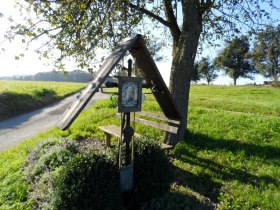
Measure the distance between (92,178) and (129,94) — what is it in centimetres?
164

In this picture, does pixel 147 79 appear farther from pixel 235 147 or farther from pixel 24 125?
pixel 24 125

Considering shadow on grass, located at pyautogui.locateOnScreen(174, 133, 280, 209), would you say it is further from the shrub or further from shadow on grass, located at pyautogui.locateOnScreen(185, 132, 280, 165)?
the shrub

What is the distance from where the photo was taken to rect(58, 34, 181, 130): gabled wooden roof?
450cm

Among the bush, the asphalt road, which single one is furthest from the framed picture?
the asphalt road

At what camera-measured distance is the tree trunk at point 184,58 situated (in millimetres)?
10023

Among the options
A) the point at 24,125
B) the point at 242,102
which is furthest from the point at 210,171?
the point at 242,102

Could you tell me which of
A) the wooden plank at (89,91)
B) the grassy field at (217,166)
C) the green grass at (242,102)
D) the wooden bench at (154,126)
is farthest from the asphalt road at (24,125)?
the green grass at (242,102)

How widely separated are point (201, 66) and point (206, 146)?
60853 millimetres

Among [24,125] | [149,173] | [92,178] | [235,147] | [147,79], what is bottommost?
[24,125]

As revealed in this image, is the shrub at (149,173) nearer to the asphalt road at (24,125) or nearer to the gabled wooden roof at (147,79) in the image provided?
the gabled wooden roof at (147,79)

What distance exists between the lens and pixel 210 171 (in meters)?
7.88

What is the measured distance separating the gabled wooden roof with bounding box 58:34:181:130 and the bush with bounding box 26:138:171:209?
94cm

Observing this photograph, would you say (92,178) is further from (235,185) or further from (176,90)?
(176,90)

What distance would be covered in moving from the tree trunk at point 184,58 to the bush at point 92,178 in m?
3.83
